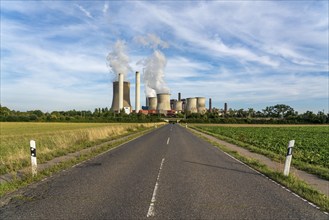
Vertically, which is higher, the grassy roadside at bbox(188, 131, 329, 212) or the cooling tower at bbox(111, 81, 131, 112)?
the cooling tower at bbox(111, 81, 131, 112)

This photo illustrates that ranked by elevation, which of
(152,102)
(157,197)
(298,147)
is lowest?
(298,147)

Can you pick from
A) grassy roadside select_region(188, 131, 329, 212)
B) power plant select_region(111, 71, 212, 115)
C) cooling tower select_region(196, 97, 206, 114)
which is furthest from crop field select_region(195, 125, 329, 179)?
cooling tower select_region(196, 97, 206, 114)

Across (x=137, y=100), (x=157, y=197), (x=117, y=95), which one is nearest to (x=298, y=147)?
(x=157, y=197)

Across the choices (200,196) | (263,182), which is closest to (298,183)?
(263,182)

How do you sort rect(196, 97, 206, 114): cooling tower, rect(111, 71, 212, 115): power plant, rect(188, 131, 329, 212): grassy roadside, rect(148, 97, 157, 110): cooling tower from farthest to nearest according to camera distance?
rect(196, 97, 206, 114): cooling tower → rect(148, 97, 157, 110): cooling tower → rect(111, 71, 212, 115): power plant → rect(188, 131, 329, 212): grassy roadside

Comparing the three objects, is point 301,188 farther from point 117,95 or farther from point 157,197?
point 117,95

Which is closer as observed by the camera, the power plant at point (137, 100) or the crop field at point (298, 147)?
the crop field at point (298, 147)

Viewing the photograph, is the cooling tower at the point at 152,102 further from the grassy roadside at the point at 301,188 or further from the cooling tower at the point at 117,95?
the grassy roadside at the point at 301,188

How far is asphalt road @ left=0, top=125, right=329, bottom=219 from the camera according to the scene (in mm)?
5414

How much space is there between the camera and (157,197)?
6562 mm

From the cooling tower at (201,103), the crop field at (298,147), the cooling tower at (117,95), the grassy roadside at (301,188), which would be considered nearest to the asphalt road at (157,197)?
the grassy roadside at (301,188)

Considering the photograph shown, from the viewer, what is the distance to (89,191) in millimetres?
7184

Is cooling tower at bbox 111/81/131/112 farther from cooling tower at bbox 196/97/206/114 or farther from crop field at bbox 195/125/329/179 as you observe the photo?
crop field at bbox 195/125/329/179

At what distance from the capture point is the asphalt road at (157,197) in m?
5.41
